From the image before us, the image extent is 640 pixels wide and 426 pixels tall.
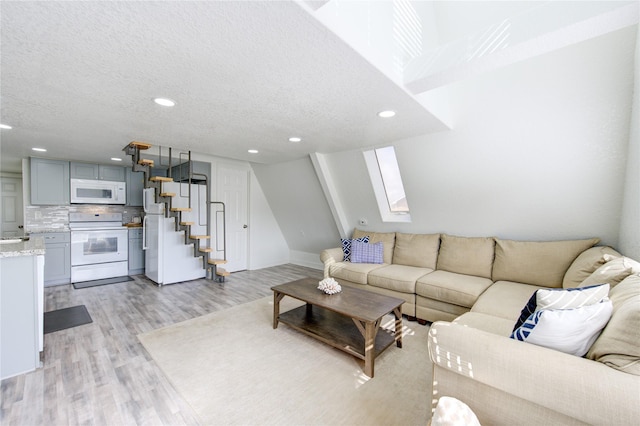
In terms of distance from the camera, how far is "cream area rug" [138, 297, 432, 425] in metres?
1.70

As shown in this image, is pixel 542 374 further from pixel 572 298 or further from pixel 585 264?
pixel 585 264

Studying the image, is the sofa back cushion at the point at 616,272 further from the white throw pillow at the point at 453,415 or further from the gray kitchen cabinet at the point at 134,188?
the gray kitchen cabinet at the point at 134,188

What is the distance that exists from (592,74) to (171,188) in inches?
209

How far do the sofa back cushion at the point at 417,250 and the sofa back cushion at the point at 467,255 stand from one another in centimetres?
10

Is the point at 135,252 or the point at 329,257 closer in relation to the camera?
the point at 329,257

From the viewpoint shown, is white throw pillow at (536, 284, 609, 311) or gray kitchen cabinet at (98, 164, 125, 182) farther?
gray kitchen cabinet at (98, 164, 125, 182)

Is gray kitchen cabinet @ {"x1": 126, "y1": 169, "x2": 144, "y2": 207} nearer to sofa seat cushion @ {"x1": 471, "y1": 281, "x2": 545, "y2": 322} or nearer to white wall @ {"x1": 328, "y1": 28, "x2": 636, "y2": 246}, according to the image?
white wall @ {"x1": 328, "y1": 28, "x2": 636, "y2": 246}

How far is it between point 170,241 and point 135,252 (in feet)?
4.04

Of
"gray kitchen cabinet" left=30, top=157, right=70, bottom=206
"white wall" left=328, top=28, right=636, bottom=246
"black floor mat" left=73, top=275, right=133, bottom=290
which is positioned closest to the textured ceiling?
"white wall" left=328, top=28, right=636, bottom=246

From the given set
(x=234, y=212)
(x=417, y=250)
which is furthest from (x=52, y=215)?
(x=417, y=250)

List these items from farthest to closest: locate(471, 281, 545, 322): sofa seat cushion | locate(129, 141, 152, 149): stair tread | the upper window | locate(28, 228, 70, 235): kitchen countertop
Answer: locate(28, 228, 70, 235): kitchen countertop < the upper window < locate(129, 141, 152, 149): stair tread < locate(471, 281, 545, 322): sofa seat cushion

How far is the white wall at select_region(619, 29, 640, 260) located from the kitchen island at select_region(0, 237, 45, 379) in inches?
187

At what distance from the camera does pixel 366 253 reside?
399cm

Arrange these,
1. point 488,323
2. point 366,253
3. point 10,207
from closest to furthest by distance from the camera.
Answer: point 488,323
point 366,253
point 10,207
